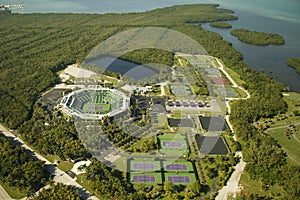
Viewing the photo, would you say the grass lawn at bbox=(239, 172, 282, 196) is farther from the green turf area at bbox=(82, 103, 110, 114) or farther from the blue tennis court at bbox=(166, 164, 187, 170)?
the green turf area at bbox=(82, 103, 110, 114)

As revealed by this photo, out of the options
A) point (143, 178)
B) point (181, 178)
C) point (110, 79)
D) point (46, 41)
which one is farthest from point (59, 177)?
point (46, 41)

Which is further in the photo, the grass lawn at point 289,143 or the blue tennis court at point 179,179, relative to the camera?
the grass lawn at point 289,143

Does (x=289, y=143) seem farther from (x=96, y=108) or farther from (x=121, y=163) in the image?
(x=96, y=108)

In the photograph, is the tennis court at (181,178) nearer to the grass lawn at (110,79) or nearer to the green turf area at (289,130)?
the green turf area at (289,130)

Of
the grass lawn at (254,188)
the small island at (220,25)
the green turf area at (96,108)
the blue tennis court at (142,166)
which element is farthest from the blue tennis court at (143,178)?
the small island at (220,25)

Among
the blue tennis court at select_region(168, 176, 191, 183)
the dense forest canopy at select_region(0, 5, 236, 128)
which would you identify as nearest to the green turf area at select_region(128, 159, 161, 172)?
the blue tennis court at select_region(168, 176, 191, 183)

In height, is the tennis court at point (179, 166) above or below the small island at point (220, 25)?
below

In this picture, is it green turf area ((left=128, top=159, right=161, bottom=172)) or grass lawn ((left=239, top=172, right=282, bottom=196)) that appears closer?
grass lawn ((left=239, top=172, right=282, bottom=196))
